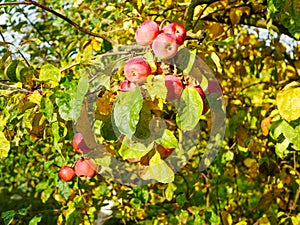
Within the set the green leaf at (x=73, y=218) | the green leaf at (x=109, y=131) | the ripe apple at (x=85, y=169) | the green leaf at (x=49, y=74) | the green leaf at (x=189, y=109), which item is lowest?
the green leaf at (x=73, y=218)

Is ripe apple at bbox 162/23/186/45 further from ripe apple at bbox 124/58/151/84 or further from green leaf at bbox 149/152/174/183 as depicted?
green leaf at bbox 149/152/174/183

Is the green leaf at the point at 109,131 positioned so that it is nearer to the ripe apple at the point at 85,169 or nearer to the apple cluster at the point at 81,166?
the apple cluster at the point at 81,166

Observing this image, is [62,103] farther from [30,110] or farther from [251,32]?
[251,32]

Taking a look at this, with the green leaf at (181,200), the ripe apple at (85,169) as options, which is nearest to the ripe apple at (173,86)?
the ripe apple at (85,169)

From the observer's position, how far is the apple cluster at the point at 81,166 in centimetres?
117

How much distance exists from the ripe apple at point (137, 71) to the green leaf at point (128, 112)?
0.04 m

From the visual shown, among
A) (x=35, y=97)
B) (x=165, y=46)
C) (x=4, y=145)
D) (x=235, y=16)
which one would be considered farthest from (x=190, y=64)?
(x=235, y=16)

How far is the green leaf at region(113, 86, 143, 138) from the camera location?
860mm

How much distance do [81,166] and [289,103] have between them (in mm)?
710

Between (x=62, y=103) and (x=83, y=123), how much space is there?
82mm

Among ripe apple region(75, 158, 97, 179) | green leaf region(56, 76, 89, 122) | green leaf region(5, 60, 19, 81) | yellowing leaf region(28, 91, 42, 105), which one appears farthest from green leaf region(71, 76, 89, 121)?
ripe apple region(75, 158, 97, 179)

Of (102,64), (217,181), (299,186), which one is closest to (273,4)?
(102,64)

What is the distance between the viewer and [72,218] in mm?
1778

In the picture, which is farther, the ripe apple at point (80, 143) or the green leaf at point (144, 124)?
the ripe apple at point (80, 143)
